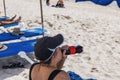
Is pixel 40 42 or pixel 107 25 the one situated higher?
pixel 40 42

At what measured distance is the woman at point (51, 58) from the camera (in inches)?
92.8

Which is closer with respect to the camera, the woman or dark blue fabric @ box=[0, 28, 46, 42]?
the woman

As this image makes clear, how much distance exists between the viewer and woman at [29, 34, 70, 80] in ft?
7.73

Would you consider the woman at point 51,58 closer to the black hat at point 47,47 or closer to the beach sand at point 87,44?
the black hat at point 47,47

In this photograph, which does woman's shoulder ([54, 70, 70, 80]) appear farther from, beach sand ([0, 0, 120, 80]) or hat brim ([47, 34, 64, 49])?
beach sand ([0, 0, 120, 80])

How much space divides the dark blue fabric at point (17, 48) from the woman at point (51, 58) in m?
3.74

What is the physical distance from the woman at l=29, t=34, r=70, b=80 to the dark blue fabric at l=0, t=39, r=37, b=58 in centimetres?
374

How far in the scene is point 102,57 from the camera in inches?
285

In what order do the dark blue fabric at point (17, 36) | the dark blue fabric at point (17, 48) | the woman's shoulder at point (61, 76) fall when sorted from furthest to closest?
1. the dark blue fabric at point (17, 36)
2. the dark blue fabric at point (17, 48)
3. the woman's shoulder at point (61, 76)

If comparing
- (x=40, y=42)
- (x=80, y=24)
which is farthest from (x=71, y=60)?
(x=40, y=42)

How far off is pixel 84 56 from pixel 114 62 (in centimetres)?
75

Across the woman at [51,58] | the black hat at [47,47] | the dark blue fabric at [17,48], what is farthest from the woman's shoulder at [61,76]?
the dark blue fabric at [17,48]

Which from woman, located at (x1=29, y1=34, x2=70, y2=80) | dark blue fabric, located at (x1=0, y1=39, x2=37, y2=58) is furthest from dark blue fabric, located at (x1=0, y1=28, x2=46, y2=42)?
woman, located at (x1=29, y1=34, x2=70, y2=80)

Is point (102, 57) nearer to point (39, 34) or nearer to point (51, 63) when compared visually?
point (39, 34)
